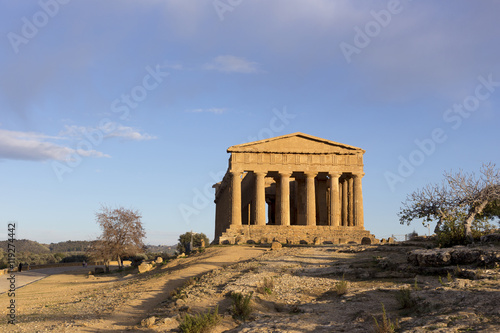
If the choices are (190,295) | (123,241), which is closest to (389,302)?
(190,295)

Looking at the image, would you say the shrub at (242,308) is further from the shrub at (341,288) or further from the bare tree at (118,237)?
the bare tree at (118,237)

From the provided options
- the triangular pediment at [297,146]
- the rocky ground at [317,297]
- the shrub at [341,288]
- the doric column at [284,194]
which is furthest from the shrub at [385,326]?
the triangular pediment at [297,146]

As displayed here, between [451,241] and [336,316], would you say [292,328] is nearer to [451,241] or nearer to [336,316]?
[336,316]

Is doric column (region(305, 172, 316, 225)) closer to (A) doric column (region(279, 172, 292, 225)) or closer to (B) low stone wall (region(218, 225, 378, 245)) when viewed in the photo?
(A) doric column (region(279, 172, 292, 225))

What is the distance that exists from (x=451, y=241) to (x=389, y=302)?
9.62 meters

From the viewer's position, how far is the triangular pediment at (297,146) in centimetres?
4631

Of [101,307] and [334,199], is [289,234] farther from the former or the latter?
[101,307]

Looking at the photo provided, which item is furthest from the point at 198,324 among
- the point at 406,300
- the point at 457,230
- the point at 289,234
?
the point at 289,234

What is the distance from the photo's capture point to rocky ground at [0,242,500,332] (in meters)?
13.5

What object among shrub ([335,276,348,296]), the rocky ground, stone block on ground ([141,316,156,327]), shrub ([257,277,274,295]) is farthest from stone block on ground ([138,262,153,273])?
shrub ([335,276,348,296])

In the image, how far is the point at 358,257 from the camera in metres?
25.5

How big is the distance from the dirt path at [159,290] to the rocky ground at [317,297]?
81mm

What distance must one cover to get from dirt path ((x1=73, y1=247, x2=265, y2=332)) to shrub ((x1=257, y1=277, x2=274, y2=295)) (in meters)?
3.98

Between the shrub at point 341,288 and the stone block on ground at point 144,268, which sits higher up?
the shrub at point 341,288
